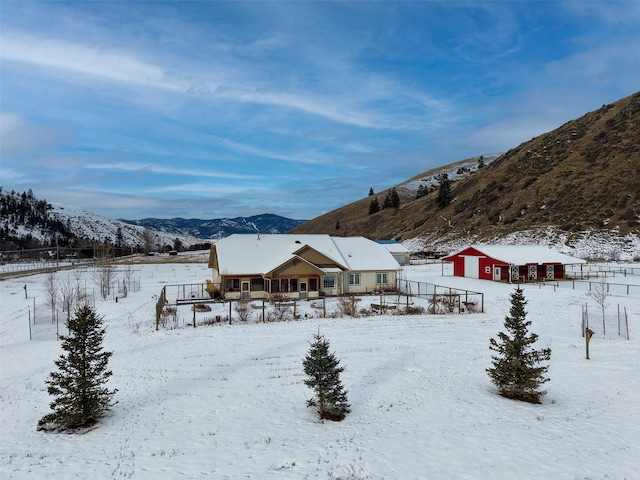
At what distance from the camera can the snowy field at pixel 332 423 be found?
1005 centimetres

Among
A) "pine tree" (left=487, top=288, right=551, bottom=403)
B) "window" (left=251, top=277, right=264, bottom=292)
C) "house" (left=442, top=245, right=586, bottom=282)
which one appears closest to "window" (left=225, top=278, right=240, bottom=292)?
"window" (left=251, top=277, right=264, bottom=292)

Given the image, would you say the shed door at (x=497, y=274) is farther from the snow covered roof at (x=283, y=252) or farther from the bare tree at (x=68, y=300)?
the bare tree at (x=68, y=300)

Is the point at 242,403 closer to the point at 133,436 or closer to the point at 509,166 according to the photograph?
the point at 133,436

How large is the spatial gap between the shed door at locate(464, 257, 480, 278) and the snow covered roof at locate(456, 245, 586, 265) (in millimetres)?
1662

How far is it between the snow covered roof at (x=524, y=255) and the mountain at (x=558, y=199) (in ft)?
70.4

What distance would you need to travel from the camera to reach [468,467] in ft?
32.8

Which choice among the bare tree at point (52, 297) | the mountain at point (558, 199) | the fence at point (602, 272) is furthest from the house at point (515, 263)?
the bare tree at point (52, 297)

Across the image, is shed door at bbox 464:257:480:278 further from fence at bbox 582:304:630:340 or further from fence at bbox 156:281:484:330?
fence at bbox 582:304:630:340

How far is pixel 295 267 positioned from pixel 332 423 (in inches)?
1056

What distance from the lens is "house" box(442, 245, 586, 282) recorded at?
50312 millimetres

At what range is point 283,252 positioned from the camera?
42312 mm

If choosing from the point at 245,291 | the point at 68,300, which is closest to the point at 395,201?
the point at 245,291

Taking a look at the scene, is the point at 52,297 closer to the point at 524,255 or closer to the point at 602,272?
the point at 524,255

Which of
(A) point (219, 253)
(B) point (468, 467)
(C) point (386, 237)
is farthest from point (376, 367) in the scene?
(C) point (386, 237)
